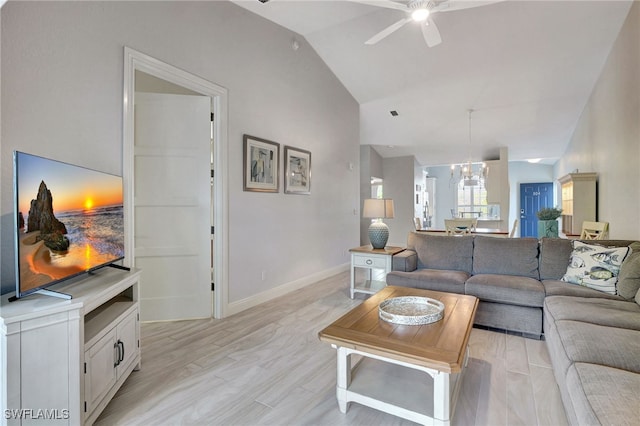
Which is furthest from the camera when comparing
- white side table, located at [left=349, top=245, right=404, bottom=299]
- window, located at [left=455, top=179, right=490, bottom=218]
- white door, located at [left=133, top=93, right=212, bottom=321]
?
window, located at [left=455, top=179, right=490, bottom=218]

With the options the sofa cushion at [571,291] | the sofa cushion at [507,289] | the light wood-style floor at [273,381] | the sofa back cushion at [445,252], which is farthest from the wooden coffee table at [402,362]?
the sofa back cushion at [445,252]

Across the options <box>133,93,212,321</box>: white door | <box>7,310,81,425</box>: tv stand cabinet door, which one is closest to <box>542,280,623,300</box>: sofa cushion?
<box>133,93,212,321</box>: white door

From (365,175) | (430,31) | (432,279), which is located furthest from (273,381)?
(365,175)

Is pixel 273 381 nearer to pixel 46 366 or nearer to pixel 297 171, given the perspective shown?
pixel 46 366

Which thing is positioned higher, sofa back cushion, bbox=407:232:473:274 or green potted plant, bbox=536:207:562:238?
green potted plant, bbox=536:207:562:238

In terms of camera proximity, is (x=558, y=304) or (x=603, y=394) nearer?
(x=603, y=394)

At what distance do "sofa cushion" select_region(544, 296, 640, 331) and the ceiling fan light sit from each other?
8.32 ft

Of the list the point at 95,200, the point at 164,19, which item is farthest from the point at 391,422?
the point at 164,19

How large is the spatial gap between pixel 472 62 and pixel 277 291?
14.4 feet

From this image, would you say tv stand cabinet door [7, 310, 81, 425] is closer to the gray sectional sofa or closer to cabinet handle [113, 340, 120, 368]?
cabinet handle [113, 340, 120, 368]

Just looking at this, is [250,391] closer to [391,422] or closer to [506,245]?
[391,422]

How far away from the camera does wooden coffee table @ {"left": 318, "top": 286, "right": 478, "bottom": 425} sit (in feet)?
5.13

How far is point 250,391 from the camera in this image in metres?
2.02

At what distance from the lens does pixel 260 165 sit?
3824 mm
